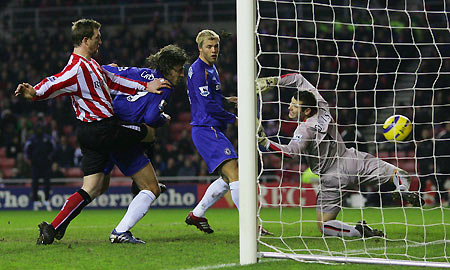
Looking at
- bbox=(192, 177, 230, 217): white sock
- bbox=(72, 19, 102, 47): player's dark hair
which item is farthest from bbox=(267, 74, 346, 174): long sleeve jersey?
bbox=(72, 19, 102, 47): player's dark hair

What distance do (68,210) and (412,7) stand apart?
15659mm

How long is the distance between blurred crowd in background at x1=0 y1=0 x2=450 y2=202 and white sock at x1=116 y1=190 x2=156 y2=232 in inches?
287

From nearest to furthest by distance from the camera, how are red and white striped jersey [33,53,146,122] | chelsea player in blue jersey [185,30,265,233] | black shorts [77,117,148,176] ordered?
red and white striped jersey [33,53,146,122] < black shorts [77,117,148,176] < chelsea player in blue jersey [185,30,265,233]

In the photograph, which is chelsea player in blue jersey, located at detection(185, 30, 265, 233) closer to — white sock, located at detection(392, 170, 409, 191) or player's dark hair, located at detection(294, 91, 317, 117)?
player's dark hair, located at detection(294, 91, 317, 117)

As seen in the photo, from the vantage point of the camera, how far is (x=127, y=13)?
22.8 metres

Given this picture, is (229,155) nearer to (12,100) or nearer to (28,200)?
(28,200)

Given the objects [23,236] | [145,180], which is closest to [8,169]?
[23,236]

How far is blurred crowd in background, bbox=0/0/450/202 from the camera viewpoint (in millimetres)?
14969

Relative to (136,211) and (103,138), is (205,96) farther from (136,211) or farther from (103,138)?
(136,211)

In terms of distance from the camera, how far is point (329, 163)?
6852 millimetres

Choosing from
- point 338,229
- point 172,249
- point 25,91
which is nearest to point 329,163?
point 338,229

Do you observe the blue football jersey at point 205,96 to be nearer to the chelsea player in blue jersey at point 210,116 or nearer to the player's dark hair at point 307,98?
the chelsea player in blue jersey at point 210,116

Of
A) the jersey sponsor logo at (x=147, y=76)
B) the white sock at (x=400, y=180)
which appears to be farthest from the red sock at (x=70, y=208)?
the white sock at (x=400, y=180)

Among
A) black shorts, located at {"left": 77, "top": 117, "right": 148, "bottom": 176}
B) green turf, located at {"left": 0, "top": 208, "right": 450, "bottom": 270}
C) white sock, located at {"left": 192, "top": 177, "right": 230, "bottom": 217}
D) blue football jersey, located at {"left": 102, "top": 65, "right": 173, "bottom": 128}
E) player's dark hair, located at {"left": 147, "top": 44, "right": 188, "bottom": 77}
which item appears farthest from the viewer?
white sock, located at {"left": 192, "top": 177, "right": 230, "bottom": 217}
